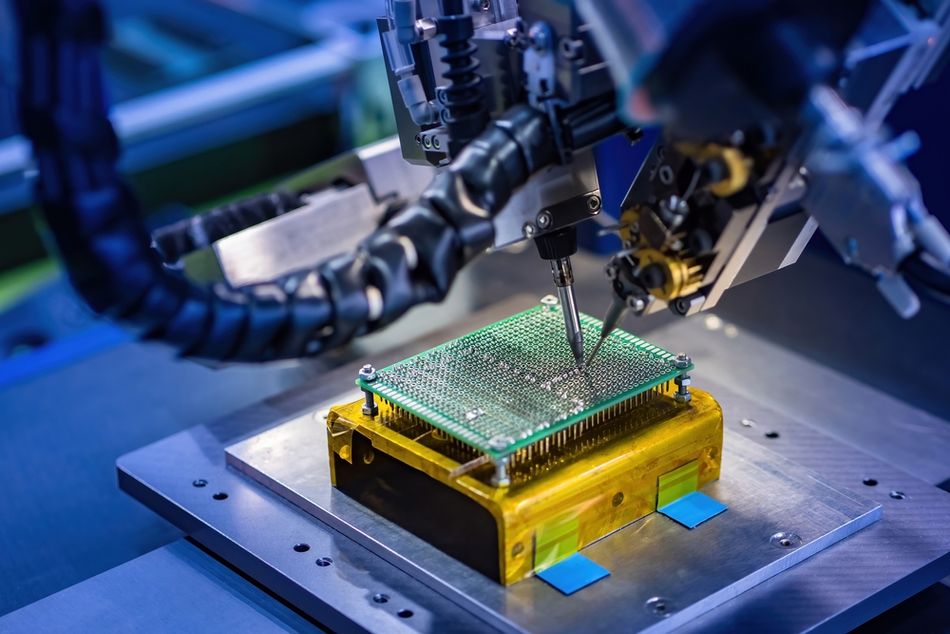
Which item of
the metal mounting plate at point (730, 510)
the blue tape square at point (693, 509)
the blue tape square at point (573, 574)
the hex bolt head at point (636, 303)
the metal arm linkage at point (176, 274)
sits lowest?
the metal mounting plate at point (730, 510)

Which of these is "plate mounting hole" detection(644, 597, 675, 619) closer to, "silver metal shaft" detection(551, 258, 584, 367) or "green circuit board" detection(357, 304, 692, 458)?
"green circuit board" detection(357, 304, 692, 458)

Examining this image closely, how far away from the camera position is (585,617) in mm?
1605

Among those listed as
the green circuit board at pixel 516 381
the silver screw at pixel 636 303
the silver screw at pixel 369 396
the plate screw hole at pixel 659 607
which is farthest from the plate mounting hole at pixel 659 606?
the silver screw at pixel 369 396

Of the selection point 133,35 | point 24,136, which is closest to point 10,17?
point 24,136

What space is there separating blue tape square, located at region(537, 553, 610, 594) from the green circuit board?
161mm

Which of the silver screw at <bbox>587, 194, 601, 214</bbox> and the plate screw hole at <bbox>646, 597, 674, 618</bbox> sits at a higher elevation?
the silver screw at <bbox>587, 194, 601, 214</bbox>

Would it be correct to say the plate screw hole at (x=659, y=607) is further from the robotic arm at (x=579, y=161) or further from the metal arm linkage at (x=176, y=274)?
the metal arm linkage at (x=176, y=274)

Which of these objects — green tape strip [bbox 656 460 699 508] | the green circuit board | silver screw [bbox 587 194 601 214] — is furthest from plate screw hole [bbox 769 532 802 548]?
silver screw [bbox 587 194 601 214]

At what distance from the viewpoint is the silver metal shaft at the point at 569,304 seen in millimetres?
1726

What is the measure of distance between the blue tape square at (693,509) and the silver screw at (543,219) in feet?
1.40

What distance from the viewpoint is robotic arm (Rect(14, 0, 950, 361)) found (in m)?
1.29

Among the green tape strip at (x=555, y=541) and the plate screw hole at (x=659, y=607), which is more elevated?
the green tape strip at (x=555, y=541)

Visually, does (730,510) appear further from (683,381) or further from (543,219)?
(543,219)

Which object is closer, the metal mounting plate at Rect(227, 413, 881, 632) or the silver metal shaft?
Result: the metal mounting plate at Rect(227, 413, 881, 632)
